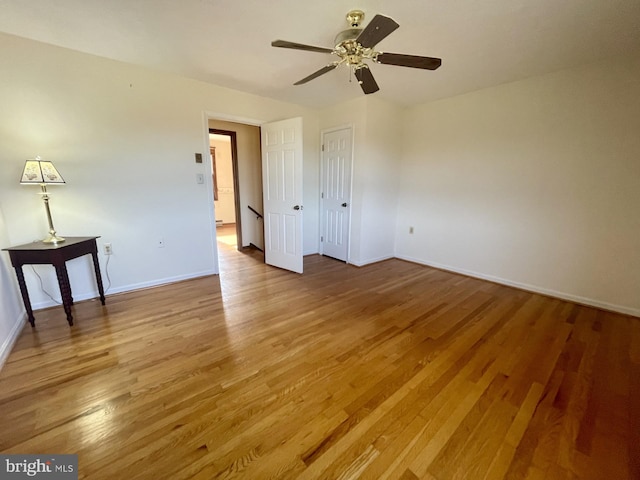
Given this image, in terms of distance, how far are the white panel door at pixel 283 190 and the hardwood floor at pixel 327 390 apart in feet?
3.72

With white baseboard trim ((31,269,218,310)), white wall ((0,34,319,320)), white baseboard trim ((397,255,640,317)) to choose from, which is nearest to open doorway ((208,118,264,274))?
white baseboard trim ((31,269,218,310))

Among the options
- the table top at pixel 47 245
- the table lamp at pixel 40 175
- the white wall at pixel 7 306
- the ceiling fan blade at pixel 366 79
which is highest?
the ceiling fan blade at pixel 366 79

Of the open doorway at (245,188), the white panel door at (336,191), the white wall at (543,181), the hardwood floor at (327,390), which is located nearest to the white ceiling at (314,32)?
the white wall at (543,181)

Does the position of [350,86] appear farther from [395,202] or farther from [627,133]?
[627,133]

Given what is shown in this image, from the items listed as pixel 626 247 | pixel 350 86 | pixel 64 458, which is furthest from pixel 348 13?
pixel 626 247

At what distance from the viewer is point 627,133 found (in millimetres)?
2383

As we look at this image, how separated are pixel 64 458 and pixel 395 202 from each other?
4280mm

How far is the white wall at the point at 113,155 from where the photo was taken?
224 cm

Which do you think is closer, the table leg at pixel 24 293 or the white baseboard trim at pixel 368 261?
the table leg at pixel 24 293

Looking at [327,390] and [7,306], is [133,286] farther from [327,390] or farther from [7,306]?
[327,390]

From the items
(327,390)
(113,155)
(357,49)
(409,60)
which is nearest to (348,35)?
(357,49)

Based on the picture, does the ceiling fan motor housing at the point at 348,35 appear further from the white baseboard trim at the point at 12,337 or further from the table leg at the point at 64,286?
the white baseboard trim at the point at 12,337

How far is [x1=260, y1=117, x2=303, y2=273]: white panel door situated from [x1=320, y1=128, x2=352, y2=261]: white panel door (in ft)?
2.90

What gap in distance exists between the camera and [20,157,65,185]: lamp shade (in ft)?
6.64
